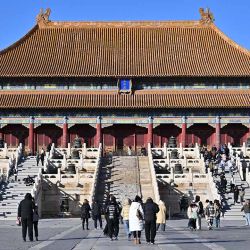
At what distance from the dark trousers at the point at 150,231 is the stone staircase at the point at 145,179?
17.8m

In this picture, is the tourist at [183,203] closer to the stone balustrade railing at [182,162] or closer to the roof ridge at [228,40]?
the stone balustrade railing at [182,162]

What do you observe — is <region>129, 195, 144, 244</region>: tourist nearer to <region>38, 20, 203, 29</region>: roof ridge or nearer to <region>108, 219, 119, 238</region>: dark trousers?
<region>108, 219, 119, 238</region>: dark trousers

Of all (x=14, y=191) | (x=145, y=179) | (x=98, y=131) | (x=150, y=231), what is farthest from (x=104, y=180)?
(x=150, y=231)

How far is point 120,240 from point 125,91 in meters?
44.7

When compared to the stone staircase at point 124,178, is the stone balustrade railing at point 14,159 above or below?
above

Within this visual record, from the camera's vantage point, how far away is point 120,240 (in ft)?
85.8

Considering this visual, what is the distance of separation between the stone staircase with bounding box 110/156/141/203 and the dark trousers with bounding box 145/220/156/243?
18194 millimetres

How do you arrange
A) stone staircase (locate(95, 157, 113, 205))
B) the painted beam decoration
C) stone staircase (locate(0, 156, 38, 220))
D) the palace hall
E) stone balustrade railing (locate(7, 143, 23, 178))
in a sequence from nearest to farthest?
stone staircase (locate(0, 156, 38, 220)) < stone staircase (locate(95, 157, 113, 205)) < stone balustrade railing (locate(7, 143, 23, 178)) < the palace hall < the painted beam decoration

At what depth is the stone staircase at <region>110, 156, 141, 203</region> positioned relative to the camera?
145ft

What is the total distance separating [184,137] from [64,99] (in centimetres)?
1039

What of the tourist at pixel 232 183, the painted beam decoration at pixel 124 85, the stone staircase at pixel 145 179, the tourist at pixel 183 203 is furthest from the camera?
the painted beam decoration at pixel 124 85

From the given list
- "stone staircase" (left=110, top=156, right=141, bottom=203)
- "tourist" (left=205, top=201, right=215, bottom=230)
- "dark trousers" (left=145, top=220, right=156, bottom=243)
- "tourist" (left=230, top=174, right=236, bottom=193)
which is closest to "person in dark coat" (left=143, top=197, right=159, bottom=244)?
"dark trousers" (left=145, top=220, right=156, bottom=243)

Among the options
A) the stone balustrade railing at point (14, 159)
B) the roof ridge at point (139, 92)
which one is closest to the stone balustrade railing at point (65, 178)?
the stone balustrade railing at point (14, 159)

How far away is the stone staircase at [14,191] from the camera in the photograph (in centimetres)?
4072
